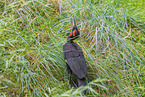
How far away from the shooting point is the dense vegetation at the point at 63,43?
2867mm

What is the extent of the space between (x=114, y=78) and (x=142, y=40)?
1.41 meters

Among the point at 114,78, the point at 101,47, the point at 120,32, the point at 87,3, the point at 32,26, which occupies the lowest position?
the point at 114,78

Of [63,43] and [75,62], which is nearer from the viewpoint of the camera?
[75,62]

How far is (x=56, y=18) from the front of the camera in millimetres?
4266

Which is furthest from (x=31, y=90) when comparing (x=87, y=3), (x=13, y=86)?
(x=87, y=3)

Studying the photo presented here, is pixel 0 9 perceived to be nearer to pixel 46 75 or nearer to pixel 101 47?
pixel 46 75

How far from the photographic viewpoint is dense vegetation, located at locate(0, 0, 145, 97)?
113 inches

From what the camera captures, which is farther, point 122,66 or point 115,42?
point 115,42

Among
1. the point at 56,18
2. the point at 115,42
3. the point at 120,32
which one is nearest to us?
→ the point at 115,42

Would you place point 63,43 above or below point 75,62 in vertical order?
above

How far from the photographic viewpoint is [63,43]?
3.54 m

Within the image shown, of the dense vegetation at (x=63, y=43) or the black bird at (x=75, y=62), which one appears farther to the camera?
the dense vegetation at (x=63, y=43)

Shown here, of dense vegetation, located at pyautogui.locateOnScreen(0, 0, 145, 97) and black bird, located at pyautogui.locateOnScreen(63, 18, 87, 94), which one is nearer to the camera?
black bird, located at pyautogui.locateOnScreen(63, 18, 87, 94)

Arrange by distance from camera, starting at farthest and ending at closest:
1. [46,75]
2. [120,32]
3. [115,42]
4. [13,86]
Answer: [120,32]
[115,42]
[46,75]
[13,86]
